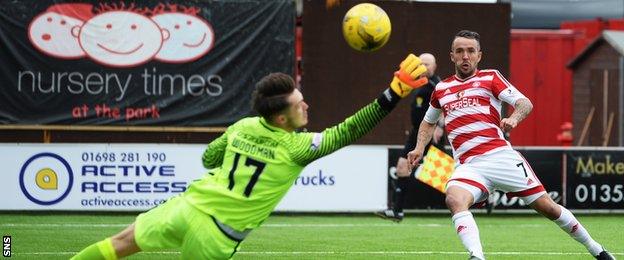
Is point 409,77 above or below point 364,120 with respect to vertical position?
Answer: above

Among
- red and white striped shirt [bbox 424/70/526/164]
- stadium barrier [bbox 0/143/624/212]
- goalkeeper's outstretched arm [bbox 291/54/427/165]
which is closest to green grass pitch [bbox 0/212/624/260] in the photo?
stadium barrier [bbox 0/143/624/212]

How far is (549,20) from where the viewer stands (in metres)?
30.6

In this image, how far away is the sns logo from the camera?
1708 centimetres

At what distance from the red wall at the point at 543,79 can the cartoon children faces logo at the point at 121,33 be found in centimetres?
1077

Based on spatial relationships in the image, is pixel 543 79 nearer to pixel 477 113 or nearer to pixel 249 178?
pixel 477 113

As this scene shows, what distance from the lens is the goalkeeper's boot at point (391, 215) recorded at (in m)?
16.7

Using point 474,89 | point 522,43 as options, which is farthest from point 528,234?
point 522,43

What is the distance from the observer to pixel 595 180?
1817 cm

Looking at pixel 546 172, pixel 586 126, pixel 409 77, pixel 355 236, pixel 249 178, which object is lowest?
pixel 355 236

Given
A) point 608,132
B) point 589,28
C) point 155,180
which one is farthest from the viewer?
point 589,28

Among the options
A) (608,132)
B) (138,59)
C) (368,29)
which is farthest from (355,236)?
(608,132)

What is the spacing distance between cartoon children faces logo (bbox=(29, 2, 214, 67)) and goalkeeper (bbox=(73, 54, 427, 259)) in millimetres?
11742

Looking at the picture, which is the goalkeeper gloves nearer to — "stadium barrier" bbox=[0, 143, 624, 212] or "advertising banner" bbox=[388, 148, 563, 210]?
"stadium barrier" bbox=[0, 143, 624, 212]

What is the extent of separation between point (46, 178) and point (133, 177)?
117cm
